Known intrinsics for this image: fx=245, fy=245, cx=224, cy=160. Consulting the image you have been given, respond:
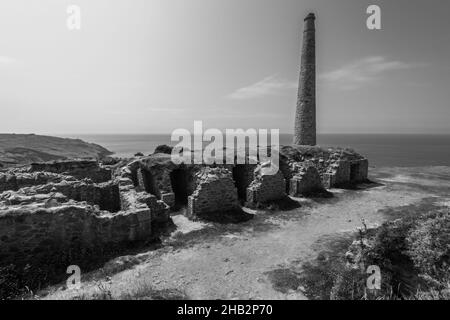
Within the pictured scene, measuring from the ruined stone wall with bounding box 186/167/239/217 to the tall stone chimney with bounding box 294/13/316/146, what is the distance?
718 inches

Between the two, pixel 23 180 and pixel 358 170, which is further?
pixel 358 170

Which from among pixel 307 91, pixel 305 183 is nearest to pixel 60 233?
pixel 305 183

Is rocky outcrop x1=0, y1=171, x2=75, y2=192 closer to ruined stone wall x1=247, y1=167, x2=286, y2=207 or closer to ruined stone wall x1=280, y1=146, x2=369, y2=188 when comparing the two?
ruined stone wall x1=247, y1=167, x2=286, y2=207

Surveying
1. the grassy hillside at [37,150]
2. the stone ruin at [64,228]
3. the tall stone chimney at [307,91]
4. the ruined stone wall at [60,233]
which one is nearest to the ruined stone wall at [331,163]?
the tall stone chimney at [307,91]

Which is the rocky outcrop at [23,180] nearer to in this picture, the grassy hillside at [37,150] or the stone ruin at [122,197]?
the stone ruin at [122,197]

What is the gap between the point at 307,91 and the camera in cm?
2841

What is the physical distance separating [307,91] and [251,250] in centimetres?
2362

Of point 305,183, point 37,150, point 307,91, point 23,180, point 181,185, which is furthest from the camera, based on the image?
point 37,150

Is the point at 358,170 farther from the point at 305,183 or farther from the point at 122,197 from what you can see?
the point at 122,197

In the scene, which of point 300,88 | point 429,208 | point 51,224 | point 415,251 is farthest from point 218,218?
point 300,88

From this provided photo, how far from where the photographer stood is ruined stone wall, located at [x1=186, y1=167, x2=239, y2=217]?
13023 mm

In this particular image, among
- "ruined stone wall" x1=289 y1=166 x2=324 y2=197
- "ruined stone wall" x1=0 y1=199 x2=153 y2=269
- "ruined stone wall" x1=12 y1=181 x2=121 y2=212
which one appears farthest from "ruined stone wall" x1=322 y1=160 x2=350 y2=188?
"ruined stone wall" x1=12 y1=181 x2=121 y2=212

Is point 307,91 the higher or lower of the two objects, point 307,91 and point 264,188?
the higher
